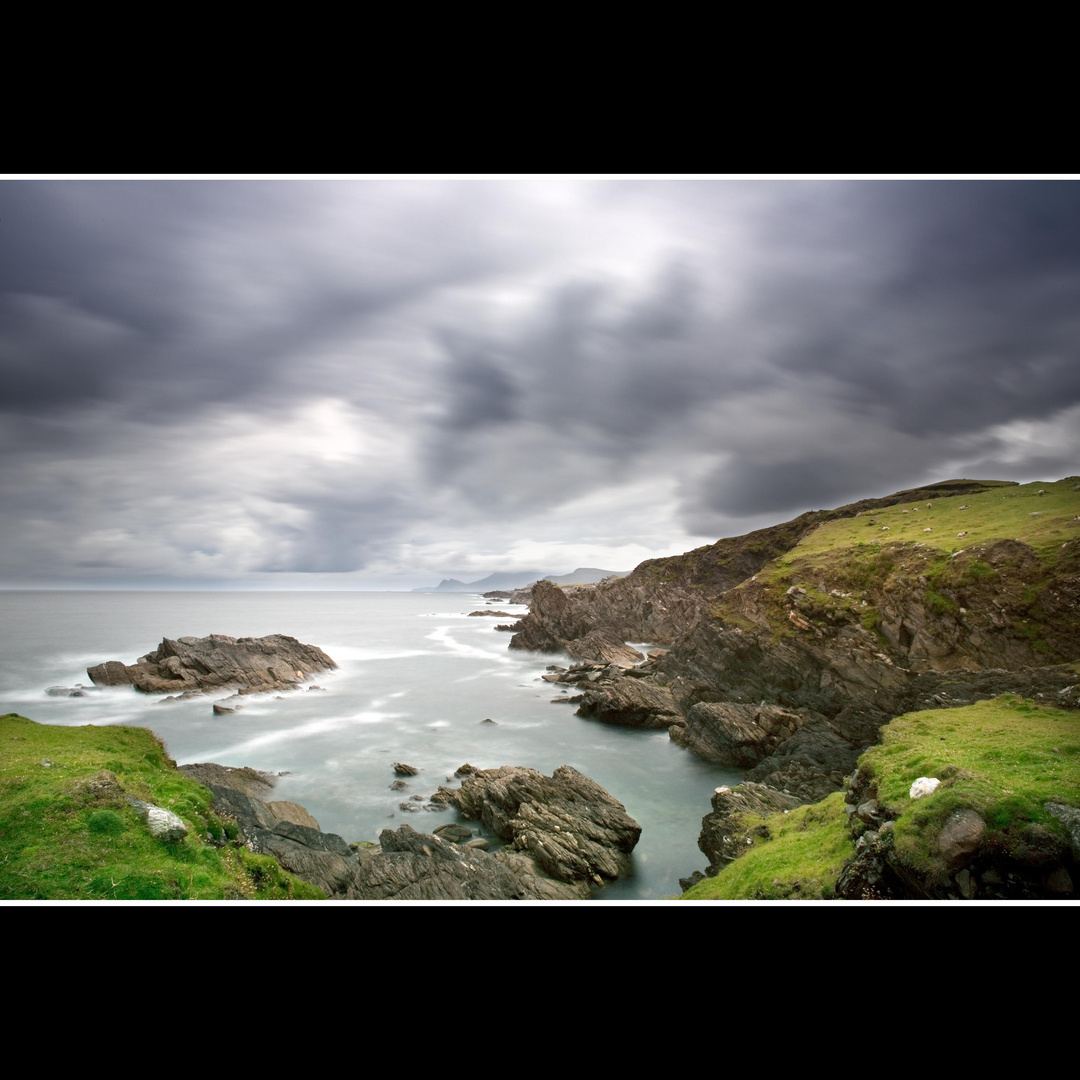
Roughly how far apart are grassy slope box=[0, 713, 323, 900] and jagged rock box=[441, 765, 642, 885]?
6931 millimetres

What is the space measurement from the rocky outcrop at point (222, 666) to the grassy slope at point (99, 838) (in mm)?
18372

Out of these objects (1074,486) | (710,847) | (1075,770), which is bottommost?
(710,847)

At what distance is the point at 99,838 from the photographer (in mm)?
5383

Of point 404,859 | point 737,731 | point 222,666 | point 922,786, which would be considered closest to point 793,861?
point 922,786

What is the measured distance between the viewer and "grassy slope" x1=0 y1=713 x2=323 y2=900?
4.91m

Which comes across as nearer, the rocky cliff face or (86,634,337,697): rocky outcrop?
the rocky cliff face

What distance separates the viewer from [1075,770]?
6379 mm

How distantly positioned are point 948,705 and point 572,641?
3960cm

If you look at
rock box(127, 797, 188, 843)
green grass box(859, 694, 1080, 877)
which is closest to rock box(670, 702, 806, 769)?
green grass box(859, 694, 1080, 877)

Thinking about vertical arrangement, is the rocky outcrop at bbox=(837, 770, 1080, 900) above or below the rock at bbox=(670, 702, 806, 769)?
above

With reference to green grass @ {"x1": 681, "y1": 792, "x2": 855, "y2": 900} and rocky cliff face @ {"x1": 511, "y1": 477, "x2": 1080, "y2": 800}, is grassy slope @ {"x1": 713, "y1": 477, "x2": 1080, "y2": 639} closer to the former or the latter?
rocky cliff face @ {"x1": 511, "y1": 477, "x2": 1080, "y2": 800}
